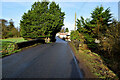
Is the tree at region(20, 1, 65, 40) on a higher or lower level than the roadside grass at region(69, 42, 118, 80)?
higher

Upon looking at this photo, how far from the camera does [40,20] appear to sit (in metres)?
32.0

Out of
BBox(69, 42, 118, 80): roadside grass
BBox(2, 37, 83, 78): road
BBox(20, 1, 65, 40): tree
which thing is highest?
BBox(20, 1, 65, 40): tree

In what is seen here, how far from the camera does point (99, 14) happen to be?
14.8 meters

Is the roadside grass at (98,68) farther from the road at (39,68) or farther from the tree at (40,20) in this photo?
the tree at (40,20)

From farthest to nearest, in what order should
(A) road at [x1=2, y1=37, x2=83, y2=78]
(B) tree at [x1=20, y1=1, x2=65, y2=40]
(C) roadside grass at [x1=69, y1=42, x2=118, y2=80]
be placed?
1. (B) tree at [x1=20, y1=1, x2=65, y2=40]
2. (C) roadside grass at [x1=69, y1=42, x2=118, y2=80]
3. (A) road at [x1=2, y1=37, x2=83, y2=78]

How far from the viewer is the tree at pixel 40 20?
106 feet

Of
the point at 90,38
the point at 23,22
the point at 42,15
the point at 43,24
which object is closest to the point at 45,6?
the point at 42,15

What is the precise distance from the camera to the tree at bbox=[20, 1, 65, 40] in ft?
106

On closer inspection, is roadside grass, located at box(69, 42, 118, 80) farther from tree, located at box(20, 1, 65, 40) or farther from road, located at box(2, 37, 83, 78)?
tree, located at box(20, 1, 65, 40)

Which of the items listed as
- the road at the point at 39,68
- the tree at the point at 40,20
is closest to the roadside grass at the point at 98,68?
the road at the point at 39,68

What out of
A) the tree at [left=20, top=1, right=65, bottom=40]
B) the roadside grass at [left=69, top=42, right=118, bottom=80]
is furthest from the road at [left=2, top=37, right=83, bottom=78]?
the tree at [left=20, top=1, right=65, bottom=40]

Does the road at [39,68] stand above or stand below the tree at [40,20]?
below

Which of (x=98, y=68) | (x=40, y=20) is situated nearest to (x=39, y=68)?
(x=98, y=68)

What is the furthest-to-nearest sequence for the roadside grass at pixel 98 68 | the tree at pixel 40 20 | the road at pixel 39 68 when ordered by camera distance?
the tree at pixel 40 20 → the roadside grass at pixel 98 68 → the road at pixel 39 68
